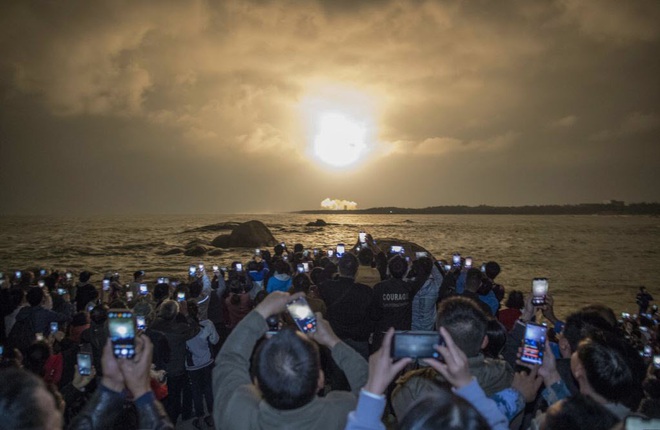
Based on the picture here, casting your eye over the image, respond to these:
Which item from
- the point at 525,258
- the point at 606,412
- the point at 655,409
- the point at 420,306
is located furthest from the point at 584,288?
the point at 606,412

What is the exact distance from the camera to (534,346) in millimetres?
3230

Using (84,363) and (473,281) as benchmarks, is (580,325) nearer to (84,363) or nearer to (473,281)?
(473,281)

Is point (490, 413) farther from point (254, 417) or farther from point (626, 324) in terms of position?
point (626, 324)

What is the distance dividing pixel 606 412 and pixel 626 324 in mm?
11182

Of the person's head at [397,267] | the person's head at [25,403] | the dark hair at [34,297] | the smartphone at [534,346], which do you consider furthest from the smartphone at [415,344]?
the dark hair at [34,297]

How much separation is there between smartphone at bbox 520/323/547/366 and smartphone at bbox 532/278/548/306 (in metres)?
2.16

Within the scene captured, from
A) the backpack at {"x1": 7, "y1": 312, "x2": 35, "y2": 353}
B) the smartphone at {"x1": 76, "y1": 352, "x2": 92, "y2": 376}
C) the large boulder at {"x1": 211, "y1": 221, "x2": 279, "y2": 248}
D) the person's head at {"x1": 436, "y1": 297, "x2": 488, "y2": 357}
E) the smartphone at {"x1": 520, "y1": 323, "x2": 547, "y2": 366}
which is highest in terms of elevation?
the person's head at {"x1": 436, "y1": 297, "x2": 488, "y2": 357}

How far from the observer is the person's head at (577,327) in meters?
4.05

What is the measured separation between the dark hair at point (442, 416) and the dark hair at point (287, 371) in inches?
29.7

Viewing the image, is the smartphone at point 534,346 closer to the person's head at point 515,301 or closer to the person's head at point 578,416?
the person's head at point 578,416

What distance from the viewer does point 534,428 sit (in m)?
2.74

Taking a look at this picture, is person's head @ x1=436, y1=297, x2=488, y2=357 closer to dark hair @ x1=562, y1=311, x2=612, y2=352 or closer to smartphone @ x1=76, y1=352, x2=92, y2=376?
dark hair @ x1=562, y1=311, x2=612, y2=352

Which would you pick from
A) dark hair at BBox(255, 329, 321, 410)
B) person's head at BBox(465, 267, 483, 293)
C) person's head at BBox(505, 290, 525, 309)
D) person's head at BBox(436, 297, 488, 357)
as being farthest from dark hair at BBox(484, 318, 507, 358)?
person's head at BBox(505, 290, 525, 309)

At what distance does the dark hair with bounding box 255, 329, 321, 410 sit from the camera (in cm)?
230
